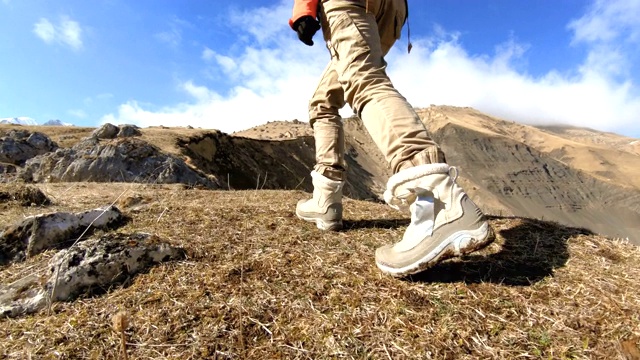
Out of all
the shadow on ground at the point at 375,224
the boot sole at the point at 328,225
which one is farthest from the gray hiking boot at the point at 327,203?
the shadow on ground at the point at 375,224

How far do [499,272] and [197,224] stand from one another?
1887 mm

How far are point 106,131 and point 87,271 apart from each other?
13646mm

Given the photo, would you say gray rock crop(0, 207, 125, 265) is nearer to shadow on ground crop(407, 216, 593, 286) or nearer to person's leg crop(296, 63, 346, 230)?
person's leg crop(296, 63, 346, 230)

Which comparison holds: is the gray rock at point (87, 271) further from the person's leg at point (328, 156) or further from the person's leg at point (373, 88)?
the person's leg at point (373, 88)

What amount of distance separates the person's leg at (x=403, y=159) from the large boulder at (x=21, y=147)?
13.4m

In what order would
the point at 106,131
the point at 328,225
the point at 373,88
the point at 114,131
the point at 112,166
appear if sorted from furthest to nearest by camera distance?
the point at 114,131 → the point at 106,131 → the point at 112,166 → the point at 328,225 → the point at 373,88

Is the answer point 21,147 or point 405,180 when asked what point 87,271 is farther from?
point 21,147

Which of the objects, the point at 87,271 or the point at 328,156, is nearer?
the point at 87,271

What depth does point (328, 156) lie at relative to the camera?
2.73 m

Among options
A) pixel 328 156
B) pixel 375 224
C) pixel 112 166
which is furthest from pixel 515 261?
pixel 112 166

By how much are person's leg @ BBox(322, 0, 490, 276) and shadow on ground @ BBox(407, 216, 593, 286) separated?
0.71 feet

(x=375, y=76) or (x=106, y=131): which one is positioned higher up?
(x=106, y=131)

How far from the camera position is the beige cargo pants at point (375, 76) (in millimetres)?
1844

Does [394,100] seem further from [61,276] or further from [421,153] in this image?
[61,276]
